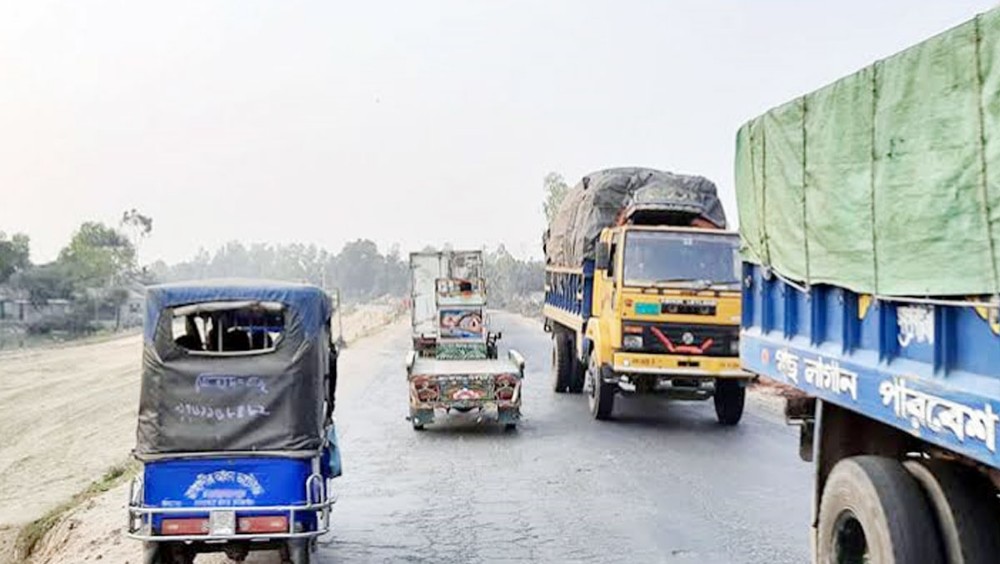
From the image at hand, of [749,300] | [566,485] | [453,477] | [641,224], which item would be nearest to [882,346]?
[749,300]

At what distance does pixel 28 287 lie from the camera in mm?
78250

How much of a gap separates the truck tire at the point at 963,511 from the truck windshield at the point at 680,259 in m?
9.28

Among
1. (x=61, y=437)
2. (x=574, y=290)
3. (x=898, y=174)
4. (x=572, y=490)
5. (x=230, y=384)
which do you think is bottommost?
(x=61, y=437)

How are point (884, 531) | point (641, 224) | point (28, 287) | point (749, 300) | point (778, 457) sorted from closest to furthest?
point (884, 531) < point (749, 300) < point (778, 457) < point (641, 224) < point (28, 287)

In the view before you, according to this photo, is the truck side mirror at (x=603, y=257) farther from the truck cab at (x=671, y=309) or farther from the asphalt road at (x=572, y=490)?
the asphalt road at (x=572, y=490)

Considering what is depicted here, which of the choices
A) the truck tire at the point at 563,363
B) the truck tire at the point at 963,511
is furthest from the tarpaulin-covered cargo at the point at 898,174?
the truck tire at the point at 563,363

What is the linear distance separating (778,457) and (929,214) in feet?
27.4

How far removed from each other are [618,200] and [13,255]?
75.4m

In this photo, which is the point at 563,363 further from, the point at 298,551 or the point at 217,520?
the point at 217,520

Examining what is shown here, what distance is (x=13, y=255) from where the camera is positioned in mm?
79812

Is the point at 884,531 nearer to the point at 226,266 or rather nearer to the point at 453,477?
the point at 453,477

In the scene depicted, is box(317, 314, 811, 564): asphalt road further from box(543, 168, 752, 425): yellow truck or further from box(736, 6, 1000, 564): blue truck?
box(736, 6, 1000, 564): blue truck

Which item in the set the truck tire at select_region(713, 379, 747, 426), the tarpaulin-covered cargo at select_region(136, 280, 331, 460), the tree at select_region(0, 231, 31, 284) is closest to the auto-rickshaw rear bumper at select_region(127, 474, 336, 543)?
the tarpaulin-covered cargo at select_region(136, 280, 331, 460)

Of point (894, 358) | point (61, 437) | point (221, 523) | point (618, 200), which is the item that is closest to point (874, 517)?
point (894, 358)
